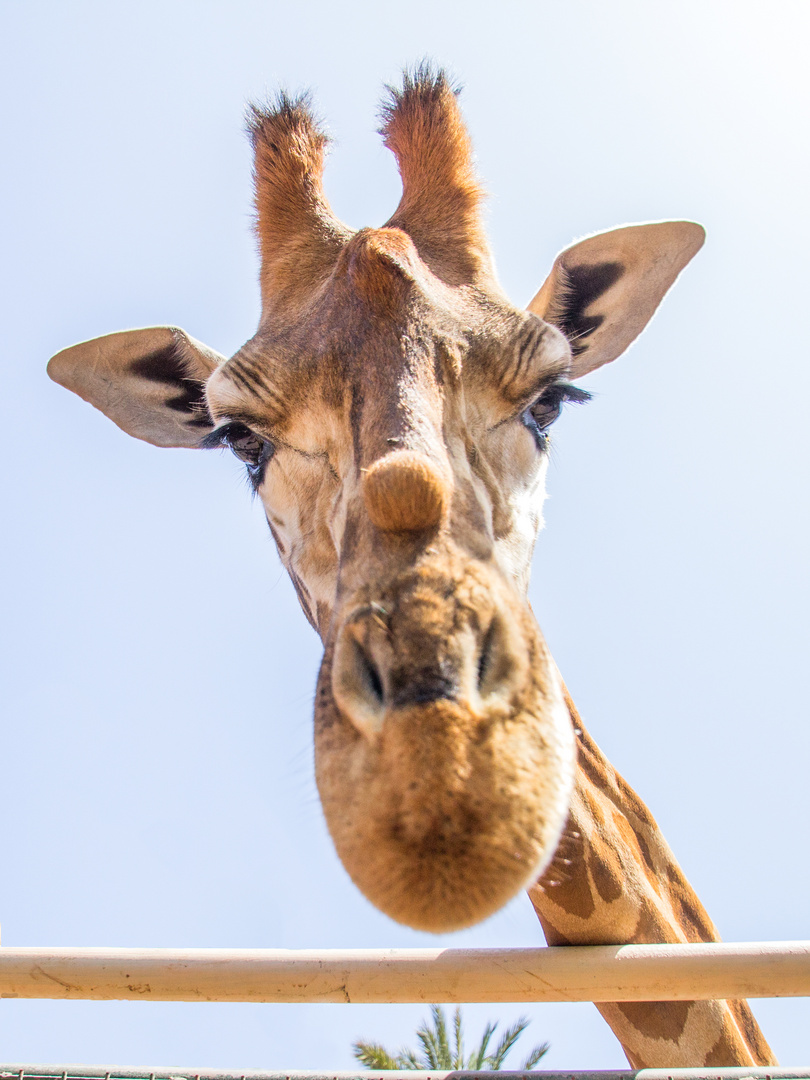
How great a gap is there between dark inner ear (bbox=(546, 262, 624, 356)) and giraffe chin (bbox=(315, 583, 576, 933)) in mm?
2850

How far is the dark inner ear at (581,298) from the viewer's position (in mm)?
4211

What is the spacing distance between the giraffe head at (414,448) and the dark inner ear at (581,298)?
0.01 m

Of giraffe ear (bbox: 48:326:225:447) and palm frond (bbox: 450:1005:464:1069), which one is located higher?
giraffe ear (bbox: 48:326:225:447)

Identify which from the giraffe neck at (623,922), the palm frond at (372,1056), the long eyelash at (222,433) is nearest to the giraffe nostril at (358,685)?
the giraffe neck at (623,922)

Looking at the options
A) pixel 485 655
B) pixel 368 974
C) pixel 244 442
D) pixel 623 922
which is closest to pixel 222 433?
pixel 244 442

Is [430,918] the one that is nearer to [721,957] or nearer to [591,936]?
[721,957]

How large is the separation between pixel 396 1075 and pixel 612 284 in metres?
3.66

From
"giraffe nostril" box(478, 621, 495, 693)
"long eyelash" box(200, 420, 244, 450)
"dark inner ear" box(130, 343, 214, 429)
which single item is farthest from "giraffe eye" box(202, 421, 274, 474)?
"giraffe nostril" box(478, 621, 495, 693)

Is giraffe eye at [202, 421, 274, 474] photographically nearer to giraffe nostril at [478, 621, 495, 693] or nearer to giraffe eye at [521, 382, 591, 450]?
giraffe eye at [521, 382, 591, 450]

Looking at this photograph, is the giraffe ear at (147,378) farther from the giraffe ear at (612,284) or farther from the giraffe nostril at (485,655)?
the giraffe nostril at (485,655)

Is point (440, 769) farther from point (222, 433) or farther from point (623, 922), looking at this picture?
point (222, 433)

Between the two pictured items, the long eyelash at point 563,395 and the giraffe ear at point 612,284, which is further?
the giraffe ear at point 612,284

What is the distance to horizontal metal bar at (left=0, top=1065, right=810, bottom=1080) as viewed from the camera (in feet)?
7.25

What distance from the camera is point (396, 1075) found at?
7.39 feet
